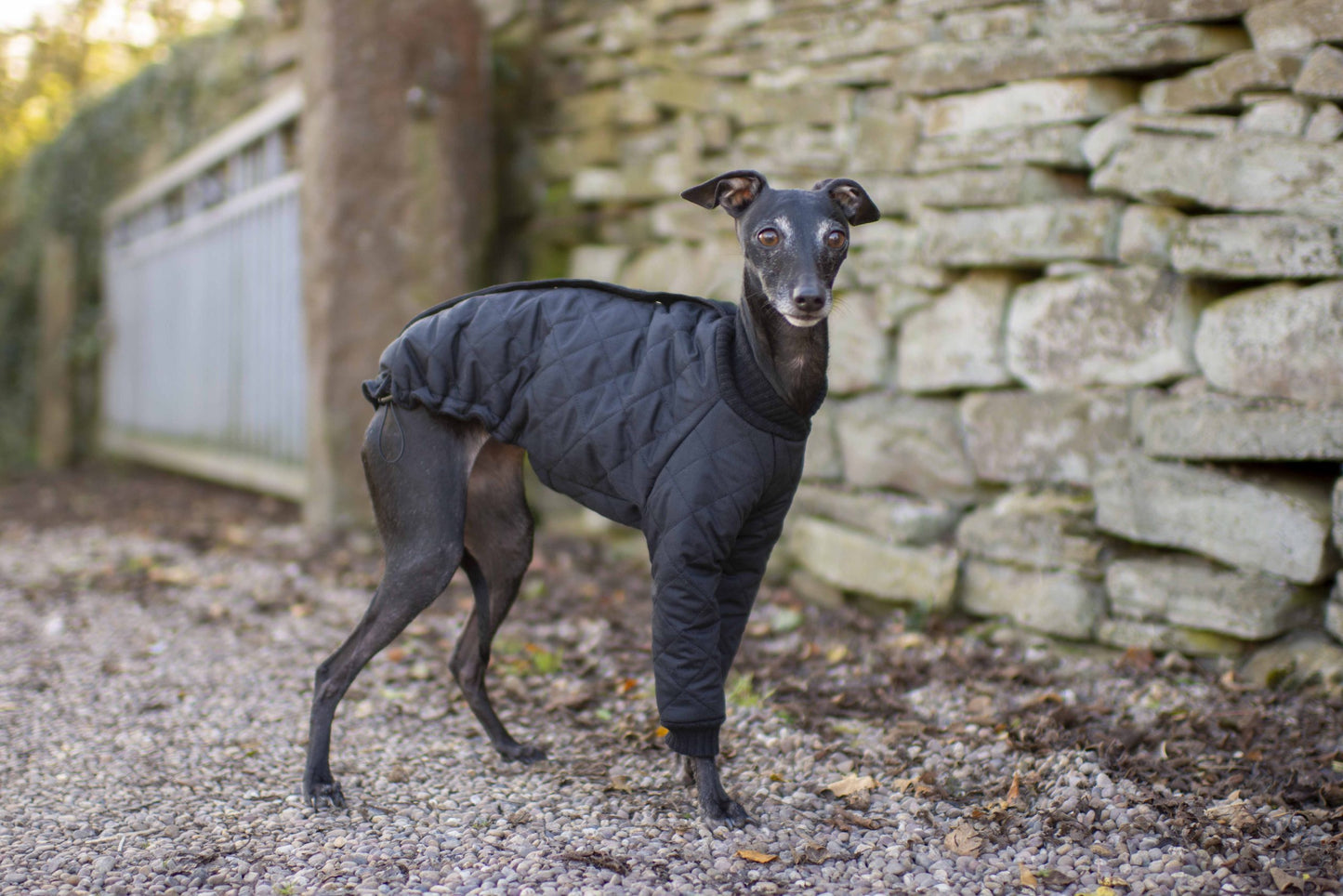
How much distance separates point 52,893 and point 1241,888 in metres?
2.73

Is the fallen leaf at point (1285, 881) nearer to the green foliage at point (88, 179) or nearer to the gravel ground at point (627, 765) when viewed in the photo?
the gravel ground at point (627, 765)

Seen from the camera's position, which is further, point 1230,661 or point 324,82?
point 324,82

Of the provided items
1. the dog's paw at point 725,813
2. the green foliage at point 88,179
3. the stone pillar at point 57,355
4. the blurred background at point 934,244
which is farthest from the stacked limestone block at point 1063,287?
the stone pillar at point 57,355

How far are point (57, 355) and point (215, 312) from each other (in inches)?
115

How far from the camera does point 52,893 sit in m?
2.50

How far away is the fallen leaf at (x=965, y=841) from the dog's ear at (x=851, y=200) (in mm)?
1653

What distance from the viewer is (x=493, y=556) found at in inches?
136

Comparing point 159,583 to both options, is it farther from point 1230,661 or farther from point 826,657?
point 1230,661

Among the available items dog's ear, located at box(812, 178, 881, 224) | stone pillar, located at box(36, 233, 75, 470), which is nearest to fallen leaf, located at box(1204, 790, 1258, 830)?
dog's ear, located at box(812, 178, 881, 224)

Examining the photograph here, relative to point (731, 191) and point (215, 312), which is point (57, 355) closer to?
point (215, 312)

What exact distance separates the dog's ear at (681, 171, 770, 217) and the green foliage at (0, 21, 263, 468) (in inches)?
261

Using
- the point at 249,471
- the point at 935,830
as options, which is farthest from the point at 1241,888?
the point at 249,471

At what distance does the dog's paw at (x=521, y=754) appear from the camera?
3.40m

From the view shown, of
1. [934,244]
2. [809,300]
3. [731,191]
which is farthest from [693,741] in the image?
[934,244]
